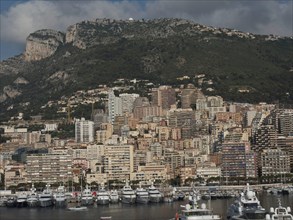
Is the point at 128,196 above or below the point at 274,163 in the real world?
below

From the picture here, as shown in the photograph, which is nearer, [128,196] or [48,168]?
[128,196]

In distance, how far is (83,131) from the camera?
15775 centimetres

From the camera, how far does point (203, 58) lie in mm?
180875

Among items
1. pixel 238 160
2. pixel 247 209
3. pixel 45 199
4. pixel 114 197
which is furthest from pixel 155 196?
pixel 247 209

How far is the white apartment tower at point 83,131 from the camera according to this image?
156625 millimetres

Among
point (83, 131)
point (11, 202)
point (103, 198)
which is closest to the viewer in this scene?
point (103, 198)

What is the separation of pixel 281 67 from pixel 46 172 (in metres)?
76.9

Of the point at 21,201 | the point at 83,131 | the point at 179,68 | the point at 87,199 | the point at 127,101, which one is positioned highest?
the point at 179,68

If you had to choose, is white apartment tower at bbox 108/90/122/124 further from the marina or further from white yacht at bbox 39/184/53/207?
the marina

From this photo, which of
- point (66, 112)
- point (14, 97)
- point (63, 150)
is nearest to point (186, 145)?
point (63, 150)

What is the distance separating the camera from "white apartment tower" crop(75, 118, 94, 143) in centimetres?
15662

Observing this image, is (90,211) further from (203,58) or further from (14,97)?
(14,97)

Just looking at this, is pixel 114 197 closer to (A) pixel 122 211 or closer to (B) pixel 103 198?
(B) pixel 103 198

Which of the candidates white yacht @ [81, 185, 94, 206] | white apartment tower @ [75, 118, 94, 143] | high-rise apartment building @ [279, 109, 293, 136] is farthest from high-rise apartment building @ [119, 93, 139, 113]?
white yacht @ [81, 185, 94, 206]
